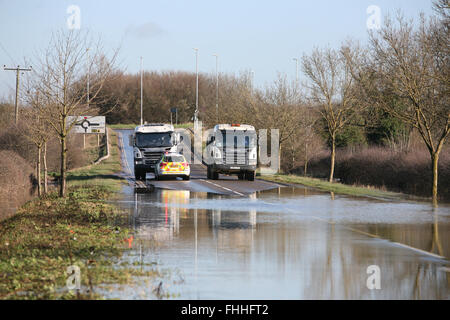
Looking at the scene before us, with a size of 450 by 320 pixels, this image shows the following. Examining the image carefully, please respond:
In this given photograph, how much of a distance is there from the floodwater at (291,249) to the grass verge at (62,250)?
0.52m

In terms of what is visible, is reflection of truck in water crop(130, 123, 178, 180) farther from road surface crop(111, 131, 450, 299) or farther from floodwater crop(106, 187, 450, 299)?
floodwater crop(106, 187, 450, 299)

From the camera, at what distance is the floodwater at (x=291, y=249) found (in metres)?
9.68

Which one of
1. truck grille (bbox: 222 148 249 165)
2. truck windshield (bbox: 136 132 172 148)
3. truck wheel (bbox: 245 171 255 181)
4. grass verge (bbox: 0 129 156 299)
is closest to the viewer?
grass verge (bbox: 0 129 156 299)

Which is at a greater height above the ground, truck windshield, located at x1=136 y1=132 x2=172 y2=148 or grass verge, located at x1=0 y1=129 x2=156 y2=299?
truck windshield, located at x1=136 y1=132 x2=172 y2=148

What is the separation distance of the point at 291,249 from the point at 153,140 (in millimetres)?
28950

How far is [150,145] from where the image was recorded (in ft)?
136

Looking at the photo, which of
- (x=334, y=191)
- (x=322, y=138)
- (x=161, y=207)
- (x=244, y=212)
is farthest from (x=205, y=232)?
(x=322, y=138)

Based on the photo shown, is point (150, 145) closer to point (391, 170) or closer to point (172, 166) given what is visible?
point (172, 166)

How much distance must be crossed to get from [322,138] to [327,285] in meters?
54.3

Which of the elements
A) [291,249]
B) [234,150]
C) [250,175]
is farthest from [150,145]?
[291,249]

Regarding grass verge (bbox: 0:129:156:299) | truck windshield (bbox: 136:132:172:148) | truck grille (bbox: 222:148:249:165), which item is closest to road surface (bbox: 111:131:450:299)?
grass verge (bbox: 0:129:156:299)

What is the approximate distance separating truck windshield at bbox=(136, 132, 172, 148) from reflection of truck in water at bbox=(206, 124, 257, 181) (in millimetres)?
3280

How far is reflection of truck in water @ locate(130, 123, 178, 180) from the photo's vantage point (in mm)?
40938

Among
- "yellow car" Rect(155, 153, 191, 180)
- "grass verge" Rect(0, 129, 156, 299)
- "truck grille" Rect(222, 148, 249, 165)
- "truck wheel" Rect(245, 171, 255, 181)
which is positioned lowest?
"grass verge" Rect(0, 129, 156, 299)
